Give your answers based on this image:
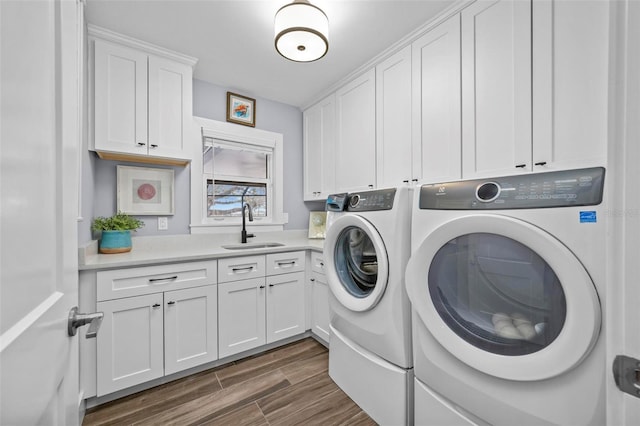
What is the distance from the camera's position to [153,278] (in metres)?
1.78

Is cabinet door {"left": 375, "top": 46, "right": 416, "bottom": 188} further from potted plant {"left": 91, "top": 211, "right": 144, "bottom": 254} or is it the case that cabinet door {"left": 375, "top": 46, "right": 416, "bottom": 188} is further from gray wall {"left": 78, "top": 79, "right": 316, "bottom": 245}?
potted plant {"left": 91, "top": 211, "right": 144, "bottom": 254}

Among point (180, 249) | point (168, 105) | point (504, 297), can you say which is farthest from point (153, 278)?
point (504, 297)

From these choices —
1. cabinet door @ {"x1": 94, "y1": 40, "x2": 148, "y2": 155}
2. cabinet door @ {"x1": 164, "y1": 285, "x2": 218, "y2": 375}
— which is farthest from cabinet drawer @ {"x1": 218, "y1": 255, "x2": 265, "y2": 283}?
cabinet door @ {"x1": 94, "y1": 40, "x2": 148, "y2": 155}

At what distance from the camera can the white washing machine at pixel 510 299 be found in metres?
0.78

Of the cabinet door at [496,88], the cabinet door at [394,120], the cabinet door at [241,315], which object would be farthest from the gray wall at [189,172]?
the cabinet door at [496,88]

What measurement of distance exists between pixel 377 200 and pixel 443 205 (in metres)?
0.41

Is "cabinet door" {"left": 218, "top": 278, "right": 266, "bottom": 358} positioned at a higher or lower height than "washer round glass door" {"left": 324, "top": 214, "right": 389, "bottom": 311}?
lower

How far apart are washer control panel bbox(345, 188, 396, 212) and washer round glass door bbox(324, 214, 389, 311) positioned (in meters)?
0.07

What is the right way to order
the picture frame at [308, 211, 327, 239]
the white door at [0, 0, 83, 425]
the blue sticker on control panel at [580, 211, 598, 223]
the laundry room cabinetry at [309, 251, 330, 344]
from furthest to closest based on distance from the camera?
the picture frame at [308, 211, 327, 239] → the laundry room cabinetry at [309, 251, 330, 344] → the blue sticker on control panel at [580, 211, 598, 223] → the white door at [0, 0, 83, 425]

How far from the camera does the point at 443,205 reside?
1153 millimetres

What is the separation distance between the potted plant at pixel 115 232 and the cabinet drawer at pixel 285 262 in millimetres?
1051

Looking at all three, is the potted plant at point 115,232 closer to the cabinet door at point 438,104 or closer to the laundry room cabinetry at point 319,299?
the laundry room cabinetry at point 319,299

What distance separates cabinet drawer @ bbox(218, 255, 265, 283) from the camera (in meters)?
2.05

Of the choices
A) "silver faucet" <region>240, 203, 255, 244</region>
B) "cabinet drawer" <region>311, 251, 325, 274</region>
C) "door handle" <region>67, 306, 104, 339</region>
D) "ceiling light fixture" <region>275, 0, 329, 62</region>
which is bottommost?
"cabinet drawer" <region>311, 251, 325, 274</region>
